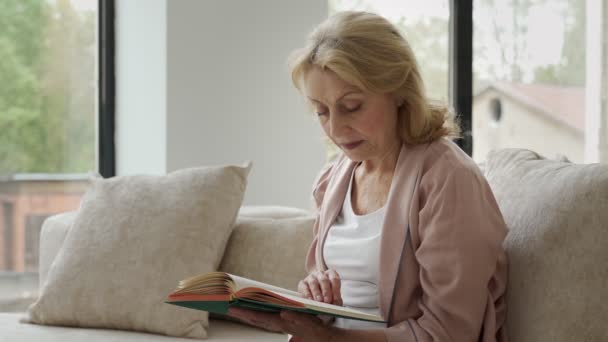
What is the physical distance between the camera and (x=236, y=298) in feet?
4.37

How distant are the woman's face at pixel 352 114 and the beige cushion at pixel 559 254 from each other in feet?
1.02

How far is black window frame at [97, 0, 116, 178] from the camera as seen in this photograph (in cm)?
358

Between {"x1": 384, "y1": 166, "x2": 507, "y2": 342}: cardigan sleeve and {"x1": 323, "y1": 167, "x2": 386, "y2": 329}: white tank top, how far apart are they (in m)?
0.13

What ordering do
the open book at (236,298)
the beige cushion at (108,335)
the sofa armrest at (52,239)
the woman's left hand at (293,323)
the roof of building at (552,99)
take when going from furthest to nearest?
1. the roof of building at (552,99)
2. the sofa armrest at (52,239)
3. the beige cushion at (108,335)
4. the woman's left hand at (293,323)
5. the open book at (236,298)

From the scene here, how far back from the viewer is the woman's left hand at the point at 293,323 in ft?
4.80

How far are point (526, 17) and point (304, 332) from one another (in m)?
2.92

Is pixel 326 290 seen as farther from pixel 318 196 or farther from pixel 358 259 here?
pixel 318 196

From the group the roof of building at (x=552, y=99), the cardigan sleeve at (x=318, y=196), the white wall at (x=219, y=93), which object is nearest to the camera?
the cardigan sleeve at (x=318, y=196)

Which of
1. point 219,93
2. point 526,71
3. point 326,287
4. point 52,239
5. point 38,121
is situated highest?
point 526,71

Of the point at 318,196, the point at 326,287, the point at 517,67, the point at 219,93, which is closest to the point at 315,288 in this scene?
the point at 326,287

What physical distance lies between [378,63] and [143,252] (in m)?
1.06

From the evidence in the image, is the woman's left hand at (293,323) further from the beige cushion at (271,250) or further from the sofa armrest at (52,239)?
the sofa armrest at (52,239)

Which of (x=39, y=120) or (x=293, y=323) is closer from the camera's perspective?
(x=293, y=323)

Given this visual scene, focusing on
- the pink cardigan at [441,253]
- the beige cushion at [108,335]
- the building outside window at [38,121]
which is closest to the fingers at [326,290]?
the pink cardigan at [441,253]
